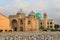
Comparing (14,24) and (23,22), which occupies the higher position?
(23,22)

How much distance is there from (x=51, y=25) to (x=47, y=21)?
2.72m

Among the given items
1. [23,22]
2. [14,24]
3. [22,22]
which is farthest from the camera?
[14,24]

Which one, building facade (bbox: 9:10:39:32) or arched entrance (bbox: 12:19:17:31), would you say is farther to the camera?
arched entrance (bbox: 12:19:17:31)

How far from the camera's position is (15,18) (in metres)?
65.4

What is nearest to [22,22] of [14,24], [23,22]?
[23,22]

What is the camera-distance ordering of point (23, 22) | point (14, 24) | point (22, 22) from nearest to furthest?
point (23, 22)
point (22, 22)
point (14, 24)

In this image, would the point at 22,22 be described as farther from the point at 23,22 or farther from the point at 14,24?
the point at 14,24

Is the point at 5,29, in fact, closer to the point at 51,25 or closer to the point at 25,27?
the point at 25,27

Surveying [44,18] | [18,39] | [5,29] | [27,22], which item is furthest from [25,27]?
[18,39]

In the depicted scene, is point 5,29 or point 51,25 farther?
point 51,25

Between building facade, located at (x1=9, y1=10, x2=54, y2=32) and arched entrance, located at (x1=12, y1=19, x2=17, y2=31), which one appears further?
arched entrance, located at (x1=12, y1=19, x2=17, y2=31)

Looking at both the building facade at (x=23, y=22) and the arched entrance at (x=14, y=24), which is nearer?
the building facade at (x=23, y=22)

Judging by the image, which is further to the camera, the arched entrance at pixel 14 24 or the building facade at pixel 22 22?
the arched entrance at pixel 14 24

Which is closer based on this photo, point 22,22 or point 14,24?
point 22,22
